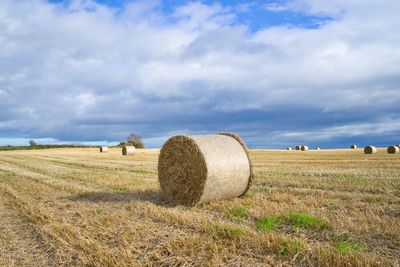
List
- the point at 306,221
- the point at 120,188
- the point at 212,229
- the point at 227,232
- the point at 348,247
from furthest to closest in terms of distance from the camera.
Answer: the point at 120,188 < the point at 306,221 < the point at 212,229 < the point at 227,232 < the point at 348,247

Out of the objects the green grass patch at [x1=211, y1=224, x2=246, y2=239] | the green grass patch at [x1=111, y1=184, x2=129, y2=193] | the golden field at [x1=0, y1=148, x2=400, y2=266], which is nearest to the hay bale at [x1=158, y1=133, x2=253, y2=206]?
the golden field at [x1=0, y1=148, x2=400, y2=266]

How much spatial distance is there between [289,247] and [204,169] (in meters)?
4.64

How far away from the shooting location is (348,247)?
5742 mm

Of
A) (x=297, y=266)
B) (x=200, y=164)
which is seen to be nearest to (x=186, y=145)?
(x=200, y=164)

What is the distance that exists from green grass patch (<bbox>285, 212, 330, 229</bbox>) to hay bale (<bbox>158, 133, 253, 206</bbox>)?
2.88 meters

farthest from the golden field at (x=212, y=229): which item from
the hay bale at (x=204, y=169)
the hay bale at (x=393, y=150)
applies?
the hay bale at (x=393, y=150)

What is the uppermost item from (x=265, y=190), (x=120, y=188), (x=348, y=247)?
(x=120, y=188)

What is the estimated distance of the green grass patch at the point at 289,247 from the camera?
18.6 feet

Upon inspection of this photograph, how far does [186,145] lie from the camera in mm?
10945

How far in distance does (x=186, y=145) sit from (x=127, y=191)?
2765mm

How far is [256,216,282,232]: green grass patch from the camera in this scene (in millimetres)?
7066

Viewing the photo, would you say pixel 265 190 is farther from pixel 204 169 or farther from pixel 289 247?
pixel 289 247

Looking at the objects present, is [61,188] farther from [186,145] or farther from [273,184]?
[273,184]

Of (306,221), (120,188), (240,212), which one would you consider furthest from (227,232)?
(120,188)
